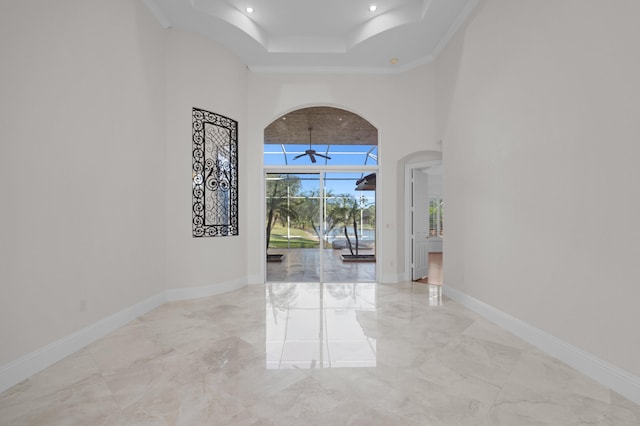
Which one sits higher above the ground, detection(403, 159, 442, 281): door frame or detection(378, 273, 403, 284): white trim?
detection(403, 159, 442, 281): door frame

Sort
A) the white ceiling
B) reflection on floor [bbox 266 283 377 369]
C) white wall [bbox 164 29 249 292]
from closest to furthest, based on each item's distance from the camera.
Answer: reflection on floor [bbox 266 283 377 369], the white ceiling, white wall [bbox 164 29 249 292]

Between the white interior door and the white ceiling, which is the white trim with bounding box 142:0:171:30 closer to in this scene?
the white ceiling

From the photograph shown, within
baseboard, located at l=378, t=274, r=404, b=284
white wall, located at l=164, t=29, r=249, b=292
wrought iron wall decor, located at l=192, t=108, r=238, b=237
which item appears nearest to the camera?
white wall, located at l=164, t=29, r=249, b=292

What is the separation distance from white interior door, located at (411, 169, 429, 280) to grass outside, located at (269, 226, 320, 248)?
202 cm

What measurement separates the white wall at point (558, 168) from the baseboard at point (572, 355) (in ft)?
0.21

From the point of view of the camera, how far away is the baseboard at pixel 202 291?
483cm

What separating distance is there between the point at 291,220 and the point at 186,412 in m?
4.35

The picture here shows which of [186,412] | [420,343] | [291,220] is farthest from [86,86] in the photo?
[420,343]

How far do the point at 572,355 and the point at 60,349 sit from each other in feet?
15.2

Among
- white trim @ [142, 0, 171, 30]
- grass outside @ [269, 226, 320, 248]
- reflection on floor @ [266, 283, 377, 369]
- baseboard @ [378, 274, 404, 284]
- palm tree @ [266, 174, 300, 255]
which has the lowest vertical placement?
reflection on floor @ [266, 283, 377, 369]

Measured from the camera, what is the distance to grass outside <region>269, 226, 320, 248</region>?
20.4 ft

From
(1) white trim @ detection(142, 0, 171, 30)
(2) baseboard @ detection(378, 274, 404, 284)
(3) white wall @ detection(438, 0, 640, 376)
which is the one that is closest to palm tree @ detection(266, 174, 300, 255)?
(2) baseboard @ detection(378, 274, 404, 284)

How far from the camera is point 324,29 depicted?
5.33m

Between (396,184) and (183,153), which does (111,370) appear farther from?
Answer: (396,184)
